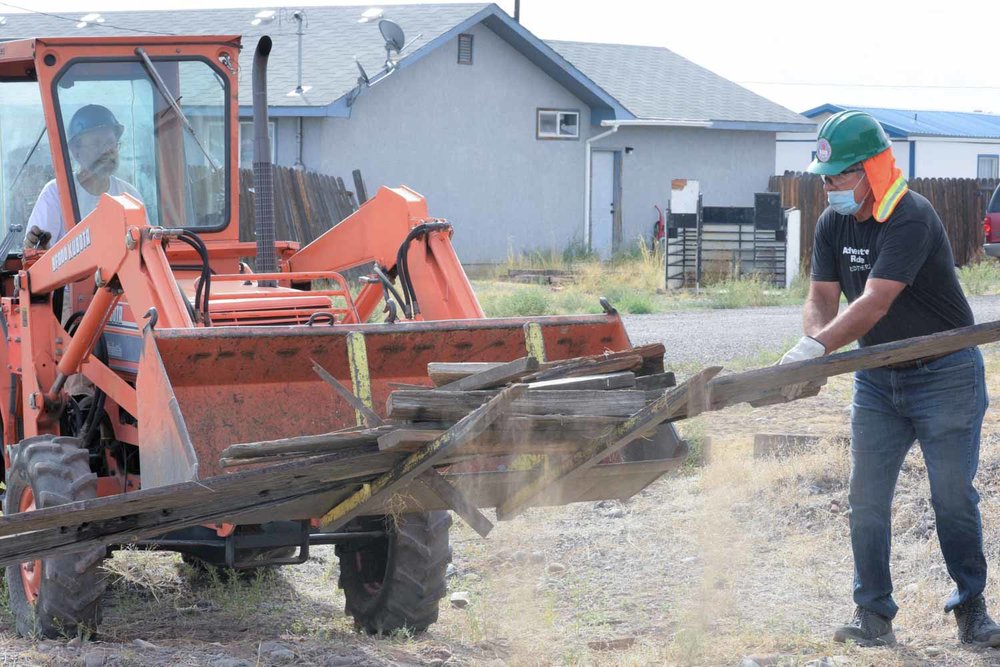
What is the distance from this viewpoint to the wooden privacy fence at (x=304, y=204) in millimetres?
20578

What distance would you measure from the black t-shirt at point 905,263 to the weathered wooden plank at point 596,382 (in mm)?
1294

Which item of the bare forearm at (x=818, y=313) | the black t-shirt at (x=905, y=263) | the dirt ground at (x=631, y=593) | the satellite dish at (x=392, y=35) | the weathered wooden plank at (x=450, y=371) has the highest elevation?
the satellite dish at (x=392, y=35)

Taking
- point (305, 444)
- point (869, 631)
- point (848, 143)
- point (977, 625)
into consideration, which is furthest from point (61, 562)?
point (977, 625)

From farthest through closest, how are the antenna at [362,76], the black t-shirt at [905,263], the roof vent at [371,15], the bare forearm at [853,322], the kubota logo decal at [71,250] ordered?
the roof vent at [371,15] < the antenna at [362,76] < the kubota logo decal at [71,250] < the black t-shirt at [905,263] < the bare forearm at [853,322]

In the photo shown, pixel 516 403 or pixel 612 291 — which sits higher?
pixel 516 403

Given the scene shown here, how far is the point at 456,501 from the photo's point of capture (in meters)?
4.63

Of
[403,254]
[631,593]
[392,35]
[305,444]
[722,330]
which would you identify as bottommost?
[631,593]

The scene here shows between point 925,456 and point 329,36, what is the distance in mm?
22910

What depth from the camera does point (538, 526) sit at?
25.5ft

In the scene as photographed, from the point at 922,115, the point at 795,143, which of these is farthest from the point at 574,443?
the point at 922,115

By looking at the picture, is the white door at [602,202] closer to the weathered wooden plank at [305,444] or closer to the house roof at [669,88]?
the house roof at [669,88]

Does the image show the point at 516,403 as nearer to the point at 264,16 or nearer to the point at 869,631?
the point at 869,631

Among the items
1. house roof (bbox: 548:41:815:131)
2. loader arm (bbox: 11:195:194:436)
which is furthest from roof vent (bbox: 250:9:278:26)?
loader arm (bbox: 11:195:194:436)

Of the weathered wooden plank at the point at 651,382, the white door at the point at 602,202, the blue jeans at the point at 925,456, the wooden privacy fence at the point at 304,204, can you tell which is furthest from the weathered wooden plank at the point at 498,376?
the white door at the point at 602,202
